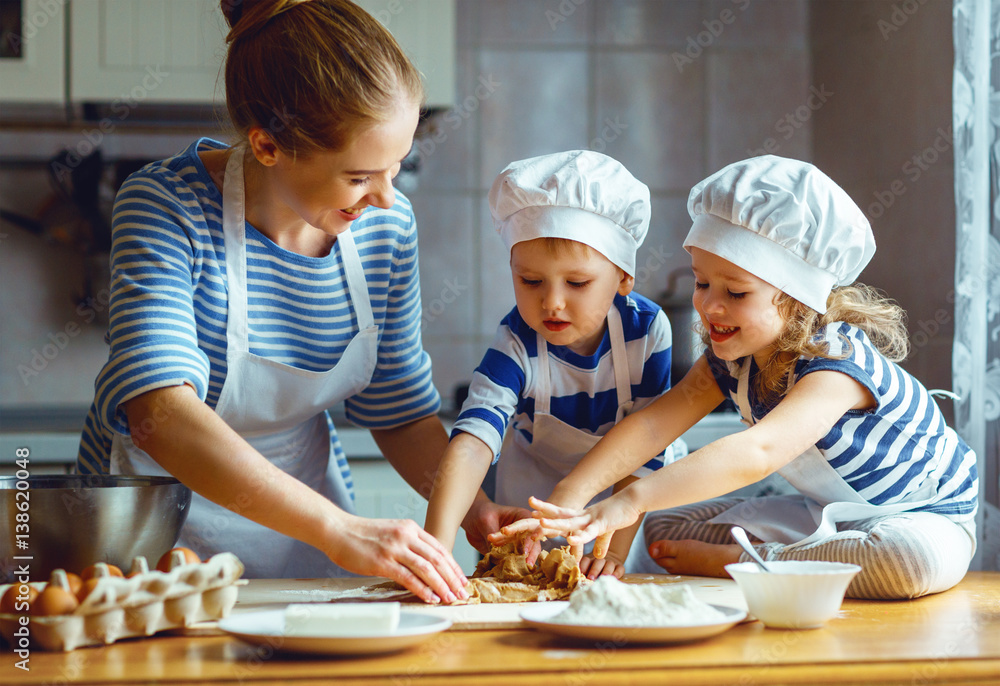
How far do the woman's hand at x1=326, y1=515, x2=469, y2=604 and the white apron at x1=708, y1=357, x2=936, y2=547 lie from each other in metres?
0.41

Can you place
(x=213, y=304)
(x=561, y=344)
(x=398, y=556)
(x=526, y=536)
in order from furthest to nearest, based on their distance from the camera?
(x=561, y=344) → (x=213, y=304) → (x=526, y=536) → (x=398, y=556)

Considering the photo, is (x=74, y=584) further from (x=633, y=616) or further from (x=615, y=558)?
(x=615, y=558)

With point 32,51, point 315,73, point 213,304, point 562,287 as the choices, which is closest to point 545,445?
point 562,287

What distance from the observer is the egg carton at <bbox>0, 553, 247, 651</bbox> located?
71 centimetres

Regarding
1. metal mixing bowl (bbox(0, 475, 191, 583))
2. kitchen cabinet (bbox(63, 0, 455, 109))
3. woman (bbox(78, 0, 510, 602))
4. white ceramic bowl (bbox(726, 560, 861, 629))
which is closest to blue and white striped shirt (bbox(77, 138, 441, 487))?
woman (bbox(78, 0, 510, 602))

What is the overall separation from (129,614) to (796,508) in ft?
2.58

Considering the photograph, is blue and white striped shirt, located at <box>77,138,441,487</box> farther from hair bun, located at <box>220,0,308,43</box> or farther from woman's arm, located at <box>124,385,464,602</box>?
hair bun, located at <box>220,0,308,43</box>

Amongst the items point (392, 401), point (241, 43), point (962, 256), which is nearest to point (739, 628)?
point (392, 401)

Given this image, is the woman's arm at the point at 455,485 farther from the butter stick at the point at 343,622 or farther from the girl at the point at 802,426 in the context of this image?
the butter stick at the point at 343,622

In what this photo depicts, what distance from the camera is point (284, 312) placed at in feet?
3.69

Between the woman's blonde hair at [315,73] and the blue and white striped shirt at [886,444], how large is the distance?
1.84ft

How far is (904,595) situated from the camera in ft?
3.06

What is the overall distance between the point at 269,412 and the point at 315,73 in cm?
44

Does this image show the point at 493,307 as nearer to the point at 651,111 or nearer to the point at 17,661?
the point at 651,111
